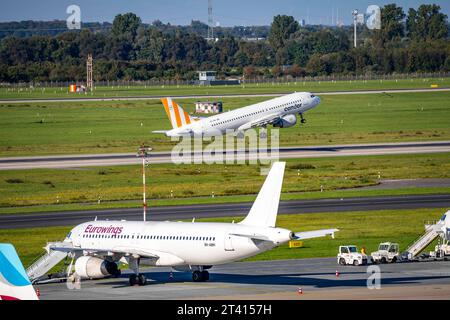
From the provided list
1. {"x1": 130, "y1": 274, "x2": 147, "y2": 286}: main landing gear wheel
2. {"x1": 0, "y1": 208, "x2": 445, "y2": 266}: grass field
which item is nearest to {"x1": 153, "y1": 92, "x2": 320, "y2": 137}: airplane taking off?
{"x1": 0, "y1": 208, "x2": 445, "y2": 266}: grass field

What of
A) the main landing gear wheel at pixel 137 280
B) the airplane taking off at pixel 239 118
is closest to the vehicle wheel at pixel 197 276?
the main landing gear wheel at pixel 137 280

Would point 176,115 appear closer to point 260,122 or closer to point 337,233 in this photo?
point 260,122

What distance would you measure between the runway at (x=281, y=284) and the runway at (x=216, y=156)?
64900 mm

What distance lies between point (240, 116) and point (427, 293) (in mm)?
96635

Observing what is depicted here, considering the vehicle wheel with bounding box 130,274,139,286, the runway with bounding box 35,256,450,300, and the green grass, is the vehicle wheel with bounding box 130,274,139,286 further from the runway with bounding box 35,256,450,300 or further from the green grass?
the green grass

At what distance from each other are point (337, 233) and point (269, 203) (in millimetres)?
27532

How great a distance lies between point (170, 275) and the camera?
2886 inches

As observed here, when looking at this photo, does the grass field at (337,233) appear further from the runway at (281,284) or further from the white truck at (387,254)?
the runway at (281,284)

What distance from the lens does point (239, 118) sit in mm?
154250

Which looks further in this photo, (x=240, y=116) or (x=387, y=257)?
(x=240, y=116)

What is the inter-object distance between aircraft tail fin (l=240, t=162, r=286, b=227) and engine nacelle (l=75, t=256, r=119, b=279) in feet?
36.9

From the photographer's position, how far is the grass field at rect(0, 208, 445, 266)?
8262 centimetres
